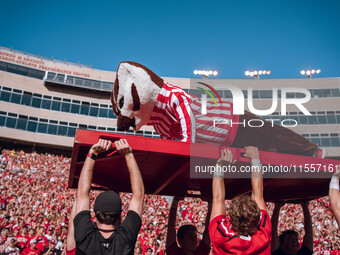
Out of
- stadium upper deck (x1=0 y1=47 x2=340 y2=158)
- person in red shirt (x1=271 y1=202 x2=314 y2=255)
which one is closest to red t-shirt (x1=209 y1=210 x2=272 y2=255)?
person in red shirt (x1=271 y1=202 x2=314 y2=255)

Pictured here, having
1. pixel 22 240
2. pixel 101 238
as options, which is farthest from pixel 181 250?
pixel 22 240

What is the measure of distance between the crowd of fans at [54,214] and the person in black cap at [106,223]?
2424mm

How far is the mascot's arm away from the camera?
3863 millimetres

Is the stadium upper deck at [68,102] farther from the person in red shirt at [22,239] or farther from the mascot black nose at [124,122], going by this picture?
the mascot black nose at [124,122]

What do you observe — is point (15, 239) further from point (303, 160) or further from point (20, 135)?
point (20, 135)

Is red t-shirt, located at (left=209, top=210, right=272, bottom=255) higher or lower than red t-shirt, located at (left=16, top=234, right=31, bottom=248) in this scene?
higher

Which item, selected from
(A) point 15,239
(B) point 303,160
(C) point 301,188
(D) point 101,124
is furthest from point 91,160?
(D) point 101,124

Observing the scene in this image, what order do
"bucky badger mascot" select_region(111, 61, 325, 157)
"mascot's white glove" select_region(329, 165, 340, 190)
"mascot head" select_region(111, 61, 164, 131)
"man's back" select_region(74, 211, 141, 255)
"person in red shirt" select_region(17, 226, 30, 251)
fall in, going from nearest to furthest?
1. "man's back" select_region(74, 211, 141, 255)
2. "mascot's white glove" select_region(329, 165, 340, 190)
3. "bucky badger mascot" select_region(111, 61, 325, 157)
4. "mascot head" select_region(111, 61, 164, 131)
5. "person in red shirt" select_region(17, 226, 30, 251)

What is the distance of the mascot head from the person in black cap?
6.94 ft

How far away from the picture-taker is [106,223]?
6.68 ft

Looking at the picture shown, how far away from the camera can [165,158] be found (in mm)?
2969

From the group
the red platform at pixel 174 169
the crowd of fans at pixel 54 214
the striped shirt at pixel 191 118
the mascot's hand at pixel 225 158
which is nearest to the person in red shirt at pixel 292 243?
the red platform at pixel 174 169

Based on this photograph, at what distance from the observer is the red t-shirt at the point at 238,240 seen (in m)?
1.99

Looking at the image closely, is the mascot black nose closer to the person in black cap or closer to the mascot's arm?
the mascot's arm
